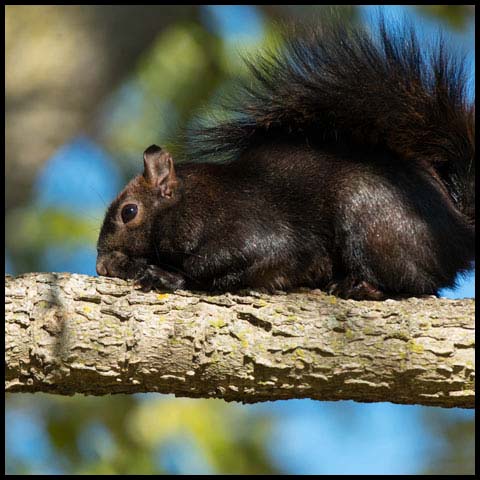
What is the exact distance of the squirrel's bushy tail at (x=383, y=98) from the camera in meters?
4.38

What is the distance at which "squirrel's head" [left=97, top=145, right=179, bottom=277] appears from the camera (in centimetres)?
454

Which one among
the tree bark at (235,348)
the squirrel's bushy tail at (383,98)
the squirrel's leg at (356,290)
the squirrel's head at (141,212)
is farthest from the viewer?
the squirrel's head at (141,212)

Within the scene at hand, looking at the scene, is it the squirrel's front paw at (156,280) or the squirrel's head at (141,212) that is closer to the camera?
the squirrel's front paw at (156,280)

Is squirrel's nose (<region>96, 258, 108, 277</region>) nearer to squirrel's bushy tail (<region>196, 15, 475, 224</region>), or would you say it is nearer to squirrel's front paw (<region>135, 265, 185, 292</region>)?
squirrel's front paw (<region>135, 265, 185, 292</region>)

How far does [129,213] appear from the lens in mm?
4598

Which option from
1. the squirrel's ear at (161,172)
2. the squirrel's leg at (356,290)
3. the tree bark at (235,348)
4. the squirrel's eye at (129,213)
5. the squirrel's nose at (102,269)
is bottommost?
the tree bark at (235,348)

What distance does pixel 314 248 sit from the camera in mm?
4285

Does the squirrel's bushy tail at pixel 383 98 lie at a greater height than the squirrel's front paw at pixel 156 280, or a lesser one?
greater

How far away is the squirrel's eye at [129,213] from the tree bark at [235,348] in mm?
864

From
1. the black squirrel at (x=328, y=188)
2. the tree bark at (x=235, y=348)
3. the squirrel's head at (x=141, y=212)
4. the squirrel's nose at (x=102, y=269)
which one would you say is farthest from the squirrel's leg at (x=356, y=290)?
the squirrel's nose at (x=102, y=269)

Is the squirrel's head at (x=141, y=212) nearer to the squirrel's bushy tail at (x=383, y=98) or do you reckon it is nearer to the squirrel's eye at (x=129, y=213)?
the squirrel's eye at (x=129, y=213)

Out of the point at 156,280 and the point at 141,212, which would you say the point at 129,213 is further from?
the point at 156,280

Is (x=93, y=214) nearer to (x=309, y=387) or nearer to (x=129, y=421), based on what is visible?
(x=129, y=421)

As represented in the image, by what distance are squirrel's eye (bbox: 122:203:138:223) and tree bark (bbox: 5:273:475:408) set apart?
0.86 metres
